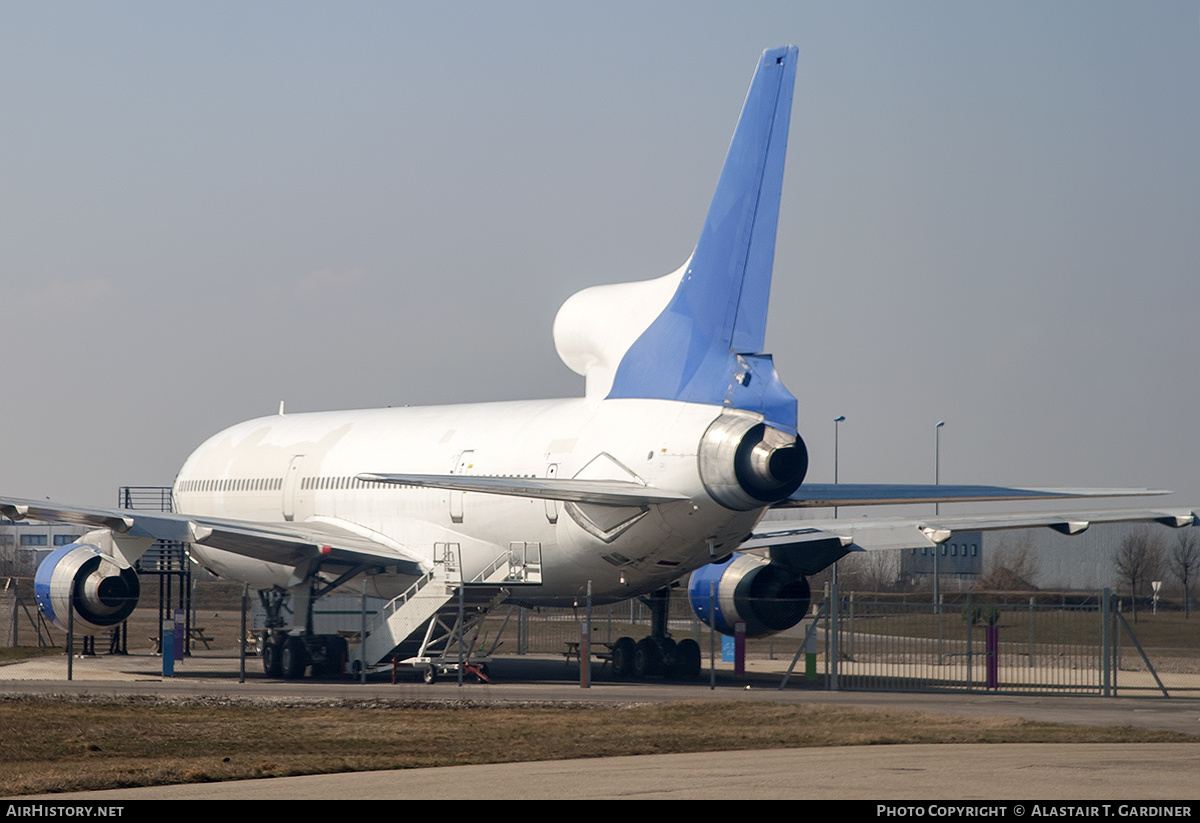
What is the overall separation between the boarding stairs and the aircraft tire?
8.72ft

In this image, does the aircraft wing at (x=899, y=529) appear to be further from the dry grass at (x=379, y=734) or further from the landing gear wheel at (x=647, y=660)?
the dry grass at (x=379, y=734)

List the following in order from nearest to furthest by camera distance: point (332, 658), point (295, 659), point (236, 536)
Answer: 1. point (236, 536)
2. point (295, 659)
3. point (332, 658)

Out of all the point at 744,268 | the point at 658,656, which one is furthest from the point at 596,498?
the point at 658,656

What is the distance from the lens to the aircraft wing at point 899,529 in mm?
25891

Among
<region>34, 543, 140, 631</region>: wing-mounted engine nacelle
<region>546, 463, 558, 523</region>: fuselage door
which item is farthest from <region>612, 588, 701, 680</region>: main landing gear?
<region>34, 543, 140, 631</region>: wing-mounted engine nacelle

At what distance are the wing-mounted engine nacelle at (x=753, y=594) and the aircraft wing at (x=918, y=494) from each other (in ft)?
11.5

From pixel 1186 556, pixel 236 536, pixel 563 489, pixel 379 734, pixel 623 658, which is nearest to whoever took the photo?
pixel 379 734

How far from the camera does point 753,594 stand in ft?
94.8

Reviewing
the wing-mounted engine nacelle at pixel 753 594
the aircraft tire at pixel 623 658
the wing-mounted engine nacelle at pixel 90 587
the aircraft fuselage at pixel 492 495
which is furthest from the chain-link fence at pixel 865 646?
the aircraft fuselage at pixel 492 495

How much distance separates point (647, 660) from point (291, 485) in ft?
28.0

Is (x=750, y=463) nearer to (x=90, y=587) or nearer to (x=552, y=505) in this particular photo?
(x=552, y=505)

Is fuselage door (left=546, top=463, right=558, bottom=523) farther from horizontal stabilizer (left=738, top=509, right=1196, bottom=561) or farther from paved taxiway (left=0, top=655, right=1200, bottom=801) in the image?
paved taxiway (left=0, top=655, right=1200, bottom=801)
